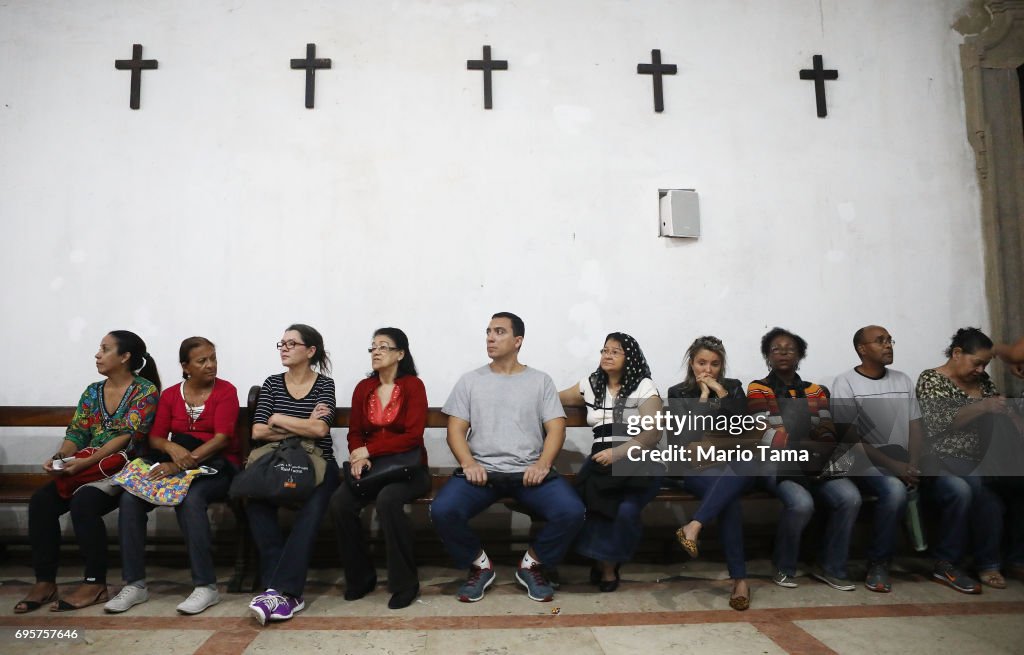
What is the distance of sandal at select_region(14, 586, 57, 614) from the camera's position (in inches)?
117

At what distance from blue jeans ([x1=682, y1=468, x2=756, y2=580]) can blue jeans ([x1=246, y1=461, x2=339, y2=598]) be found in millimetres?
1723

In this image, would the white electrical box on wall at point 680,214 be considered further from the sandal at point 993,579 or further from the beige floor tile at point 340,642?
the beige floor tile at point 340,642

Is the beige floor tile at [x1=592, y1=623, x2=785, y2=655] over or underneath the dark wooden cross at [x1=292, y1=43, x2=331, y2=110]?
underneath

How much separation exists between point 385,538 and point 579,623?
0.93 metres

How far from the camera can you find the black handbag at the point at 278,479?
3.13m

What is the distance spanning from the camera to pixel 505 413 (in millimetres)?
3467

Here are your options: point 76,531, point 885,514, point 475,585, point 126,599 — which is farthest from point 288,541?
point 885,514

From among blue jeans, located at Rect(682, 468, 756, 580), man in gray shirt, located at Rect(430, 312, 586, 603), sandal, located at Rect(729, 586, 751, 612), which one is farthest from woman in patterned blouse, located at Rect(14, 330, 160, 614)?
sandal, located at Rect(729, 586, 751, 612)

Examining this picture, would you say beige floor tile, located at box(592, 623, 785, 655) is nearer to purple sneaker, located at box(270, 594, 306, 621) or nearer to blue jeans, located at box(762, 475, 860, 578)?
blue jeans, located at box(762, 475, 860, 578)

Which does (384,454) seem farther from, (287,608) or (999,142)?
(999,142)

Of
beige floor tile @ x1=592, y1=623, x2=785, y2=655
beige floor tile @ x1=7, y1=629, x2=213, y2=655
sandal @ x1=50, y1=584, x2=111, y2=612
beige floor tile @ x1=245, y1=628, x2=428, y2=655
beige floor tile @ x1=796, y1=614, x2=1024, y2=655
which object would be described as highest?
sandal @ x1=50, y1=584, x2=111, y2=612

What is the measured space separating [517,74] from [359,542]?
9.63ft

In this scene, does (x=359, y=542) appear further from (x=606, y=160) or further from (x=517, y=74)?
(x=517, y=74)

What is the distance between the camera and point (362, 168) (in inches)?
170
